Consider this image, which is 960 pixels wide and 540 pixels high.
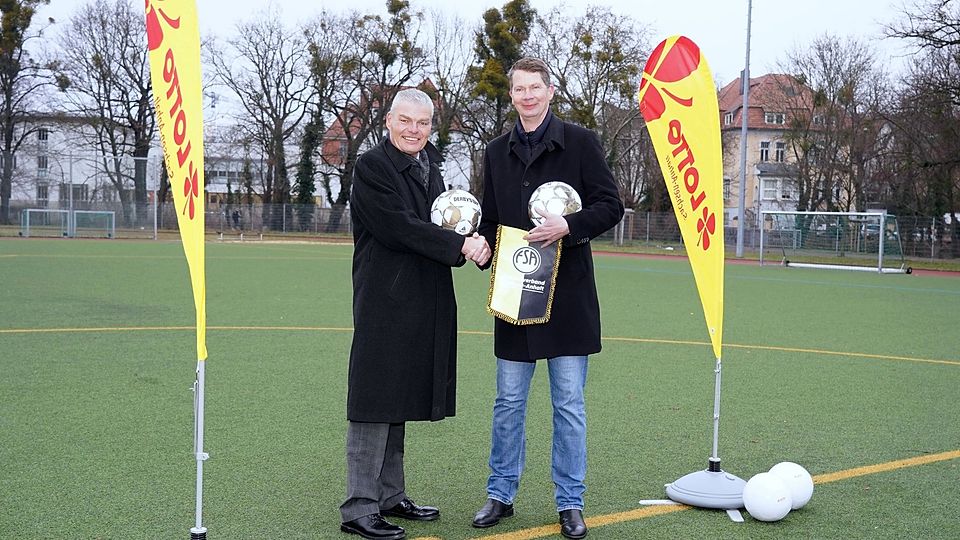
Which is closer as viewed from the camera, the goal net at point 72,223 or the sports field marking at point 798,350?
the sports field marking at point 798,350

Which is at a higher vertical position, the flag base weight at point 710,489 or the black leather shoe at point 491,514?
the flag base weight at point 710,489

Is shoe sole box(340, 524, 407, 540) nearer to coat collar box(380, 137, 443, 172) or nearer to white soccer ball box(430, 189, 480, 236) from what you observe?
white soccer ball box(430, 189, 480, 236)

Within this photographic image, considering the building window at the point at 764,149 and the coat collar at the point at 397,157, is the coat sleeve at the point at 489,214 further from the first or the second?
the building window at the point at 764,149

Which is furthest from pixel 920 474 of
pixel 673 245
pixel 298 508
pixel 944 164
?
pixel 673 245

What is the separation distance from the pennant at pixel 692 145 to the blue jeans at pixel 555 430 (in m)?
0.94

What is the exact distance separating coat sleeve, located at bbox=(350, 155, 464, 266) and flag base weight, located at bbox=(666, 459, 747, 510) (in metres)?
1.61

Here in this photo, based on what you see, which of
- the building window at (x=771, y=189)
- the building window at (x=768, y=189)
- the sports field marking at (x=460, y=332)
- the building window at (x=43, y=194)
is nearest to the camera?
the sports field marking at (x=460, y=332)

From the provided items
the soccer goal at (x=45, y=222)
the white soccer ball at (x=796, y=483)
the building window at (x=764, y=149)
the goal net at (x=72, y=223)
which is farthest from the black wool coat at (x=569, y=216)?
the building window at (x=764, y=149)

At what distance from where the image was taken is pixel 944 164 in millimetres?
32031

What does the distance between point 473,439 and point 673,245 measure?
35576mm

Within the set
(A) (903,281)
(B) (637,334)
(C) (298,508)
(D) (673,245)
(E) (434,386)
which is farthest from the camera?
(D) (673,245)

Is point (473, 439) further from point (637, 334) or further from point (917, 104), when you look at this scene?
point (917, 104)

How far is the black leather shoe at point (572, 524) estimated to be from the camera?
4.11 metres

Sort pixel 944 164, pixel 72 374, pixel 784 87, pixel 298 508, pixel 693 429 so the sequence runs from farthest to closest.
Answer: pixel 784 87 → pixel 944 164 → pixel 72 374 → pixel 693 429 → pixel 298 508
